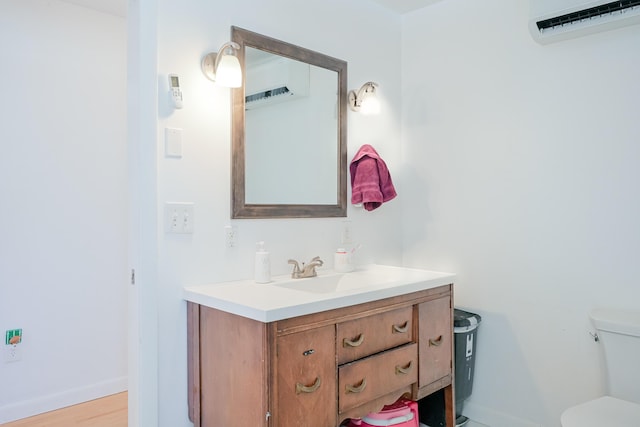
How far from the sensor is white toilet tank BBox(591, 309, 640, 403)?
1.82 metres

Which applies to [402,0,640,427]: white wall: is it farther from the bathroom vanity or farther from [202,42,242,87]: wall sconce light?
[202,42,242,87]: wall sconce light

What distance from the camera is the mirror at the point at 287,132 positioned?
197 centimetres

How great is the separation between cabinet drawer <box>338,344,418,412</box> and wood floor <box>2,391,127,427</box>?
149 centimetres

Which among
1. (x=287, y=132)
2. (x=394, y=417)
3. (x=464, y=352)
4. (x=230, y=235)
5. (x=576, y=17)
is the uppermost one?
(x=576, y=17)

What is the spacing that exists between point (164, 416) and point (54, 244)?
1.46 metres

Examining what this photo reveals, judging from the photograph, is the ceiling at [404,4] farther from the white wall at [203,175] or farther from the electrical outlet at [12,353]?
the electrical outlet at [12,353]

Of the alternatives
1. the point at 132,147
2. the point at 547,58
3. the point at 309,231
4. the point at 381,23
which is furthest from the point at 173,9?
the point at 547,58

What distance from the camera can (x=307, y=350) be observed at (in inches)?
60.1

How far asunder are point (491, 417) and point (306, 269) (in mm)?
1309

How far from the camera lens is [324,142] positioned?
236 centimetres

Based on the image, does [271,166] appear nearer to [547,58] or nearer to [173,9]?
[173,9]

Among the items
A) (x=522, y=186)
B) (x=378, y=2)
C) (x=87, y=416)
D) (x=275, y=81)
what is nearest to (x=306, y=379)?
(x=275, y=81)

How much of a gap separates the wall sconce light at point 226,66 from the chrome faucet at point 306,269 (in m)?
0.82

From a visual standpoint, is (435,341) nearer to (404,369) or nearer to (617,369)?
(404,369)
